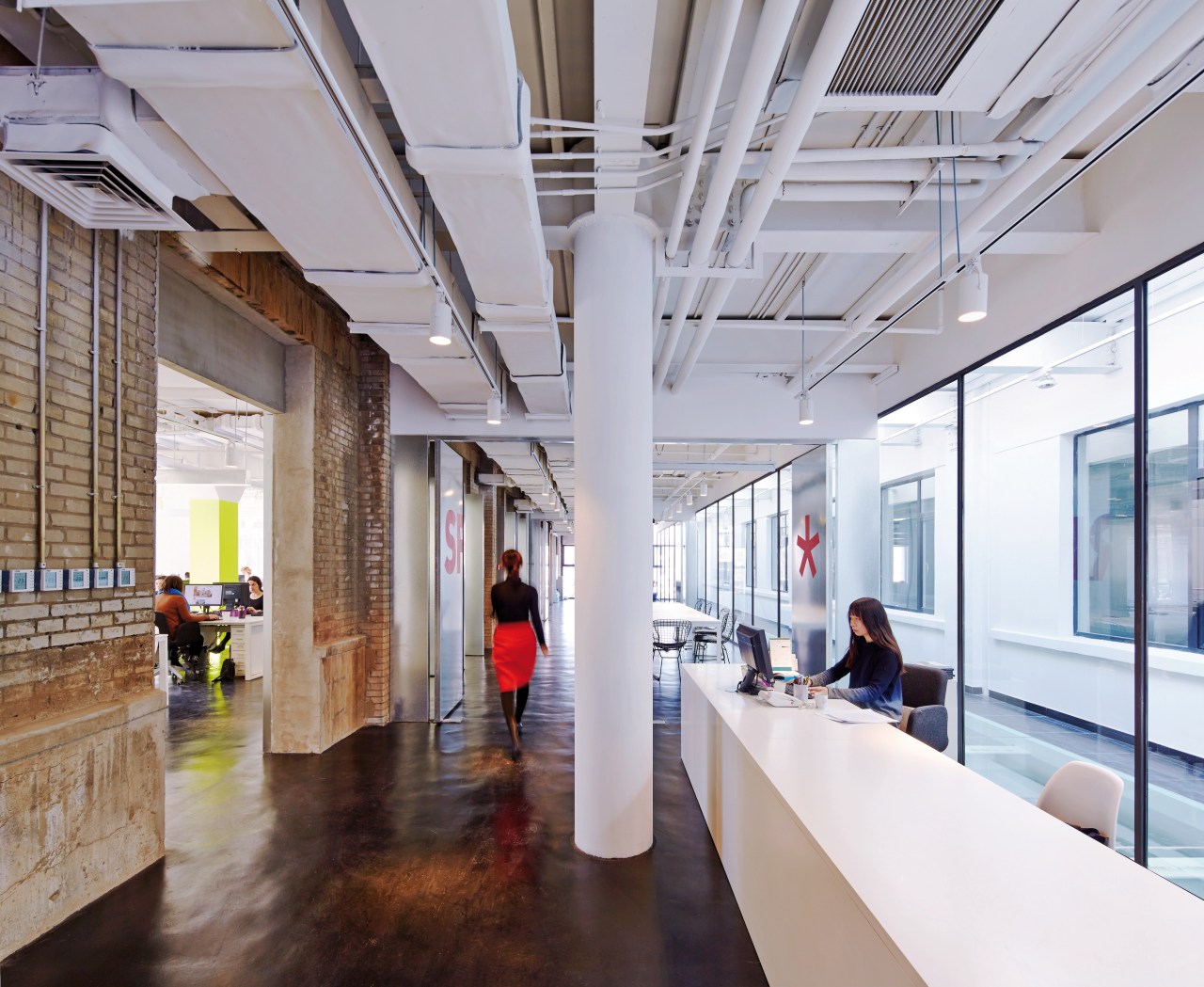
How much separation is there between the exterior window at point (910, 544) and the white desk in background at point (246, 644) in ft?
27.0

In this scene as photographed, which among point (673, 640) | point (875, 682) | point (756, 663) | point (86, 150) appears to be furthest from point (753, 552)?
point (86, 150)

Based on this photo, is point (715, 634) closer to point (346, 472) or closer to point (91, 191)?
point (346, 472)

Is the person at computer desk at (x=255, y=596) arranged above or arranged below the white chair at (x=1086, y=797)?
below

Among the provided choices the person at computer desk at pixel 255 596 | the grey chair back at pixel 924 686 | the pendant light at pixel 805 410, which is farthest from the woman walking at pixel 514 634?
the person at computer desk at pixel 255 596

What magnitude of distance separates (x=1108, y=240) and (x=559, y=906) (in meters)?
4.68

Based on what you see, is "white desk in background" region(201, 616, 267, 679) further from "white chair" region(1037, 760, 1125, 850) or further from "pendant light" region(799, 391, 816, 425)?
"white chair" region(1037, 760, 1125, 850)

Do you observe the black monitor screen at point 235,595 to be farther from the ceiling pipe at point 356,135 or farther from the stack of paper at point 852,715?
the stack of paper at point 852,715

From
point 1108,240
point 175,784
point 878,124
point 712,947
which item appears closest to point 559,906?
point 712,947

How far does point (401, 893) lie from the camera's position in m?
3.43

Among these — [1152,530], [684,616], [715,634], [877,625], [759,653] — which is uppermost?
[1152,530]

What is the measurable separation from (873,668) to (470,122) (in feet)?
12.5

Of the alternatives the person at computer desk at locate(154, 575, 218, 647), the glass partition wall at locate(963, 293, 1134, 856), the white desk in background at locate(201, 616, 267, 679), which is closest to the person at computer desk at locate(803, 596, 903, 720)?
the glass partition wall at locate(963, 293, 1134, 856)

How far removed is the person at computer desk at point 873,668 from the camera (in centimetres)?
418

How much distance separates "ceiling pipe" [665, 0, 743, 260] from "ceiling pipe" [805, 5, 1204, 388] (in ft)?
4.60
